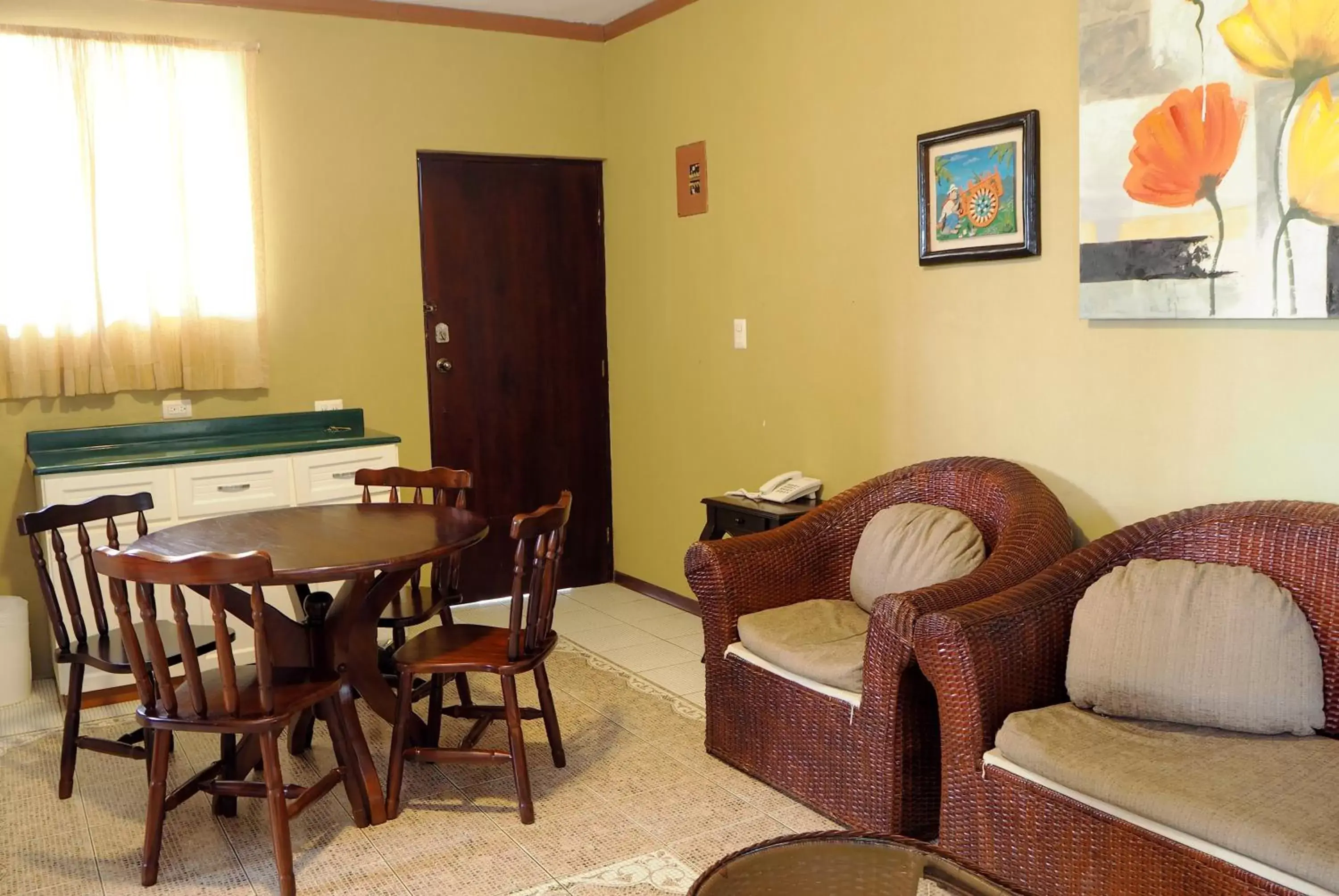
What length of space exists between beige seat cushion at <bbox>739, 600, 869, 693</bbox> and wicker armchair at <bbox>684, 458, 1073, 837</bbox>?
6 centimetres

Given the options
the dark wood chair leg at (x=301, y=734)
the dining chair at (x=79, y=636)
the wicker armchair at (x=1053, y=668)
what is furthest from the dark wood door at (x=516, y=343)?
the wicker armchair at (x=1053, y=668)

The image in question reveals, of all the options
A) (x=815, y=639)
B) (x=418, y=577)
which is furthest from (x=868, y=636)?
(x=418, y=577)

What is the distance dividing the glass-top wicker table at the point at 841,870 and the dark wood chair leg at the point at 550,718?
1.63m

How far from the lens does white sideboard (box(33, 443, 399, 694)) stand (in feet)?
13.6

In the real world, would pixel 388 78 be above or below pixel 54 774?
above

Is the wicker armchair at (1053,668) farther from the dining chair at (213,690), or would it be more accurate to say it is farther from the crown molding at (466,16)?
the crown molding at (466,16)

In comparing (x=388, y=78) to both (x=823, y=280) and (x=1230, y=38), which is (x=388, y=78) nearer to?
(x=823, y=280)

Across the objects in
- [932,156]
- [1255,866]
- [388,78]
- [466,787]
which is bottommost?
[466,787]

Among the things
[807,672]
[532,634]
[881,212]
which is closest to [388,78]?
[881,212]

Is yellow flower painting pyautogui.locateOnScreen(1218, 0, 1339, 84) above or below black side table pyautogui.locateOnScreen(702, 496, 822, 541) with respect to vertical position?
above

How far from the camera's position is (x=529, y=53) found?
551 centimetres

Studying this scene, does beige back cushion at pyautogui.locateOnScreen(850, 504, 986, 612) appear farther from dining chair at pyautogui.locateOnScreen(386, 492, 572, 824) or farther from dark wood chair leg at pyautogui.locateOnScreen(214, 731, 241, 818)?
dark wood chair leg at pyautogui.locateOnScreen(214, 731, 241, 818)

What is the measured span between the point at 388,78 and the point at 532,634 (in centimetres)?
305

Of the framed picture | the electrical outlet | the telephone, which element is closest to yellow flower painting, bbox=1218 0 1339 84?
the framed picture
